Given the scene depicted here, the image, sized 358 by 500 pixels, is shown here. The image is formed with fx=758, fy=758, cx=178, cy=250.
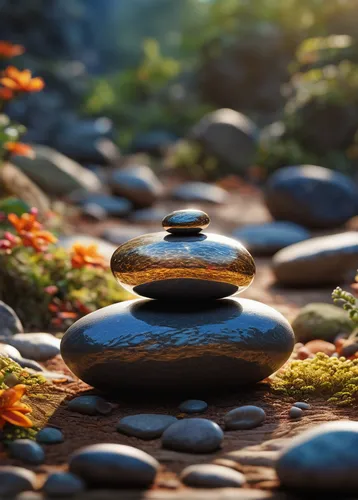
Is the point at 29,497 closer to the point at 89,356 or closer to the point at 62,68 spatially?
the point at 89,356

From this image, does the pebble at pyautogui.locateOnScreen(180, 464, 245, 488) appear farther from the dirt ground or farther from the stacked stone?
the stacked stone

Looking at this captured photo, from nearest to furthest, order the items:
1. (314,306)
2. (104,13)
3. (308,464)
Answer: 1. (308,464)
2. (314,306)
3. (104,13)

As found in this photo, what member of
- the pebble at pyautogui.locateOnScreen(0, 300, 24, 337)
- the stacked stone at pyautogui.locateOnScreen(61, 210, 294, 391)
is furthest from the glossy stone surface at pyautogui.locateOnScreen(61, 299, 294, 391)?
the pebble at pyautogui.locateOnScreen(0, 300, 24, 337)

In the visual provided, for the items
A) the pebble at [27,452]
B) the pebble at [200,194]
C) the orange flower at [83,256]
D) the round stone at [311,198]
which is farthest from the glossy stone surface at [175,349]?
the pebble at [200,194]

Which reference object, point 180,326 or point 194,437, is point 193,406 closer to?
→ point 180,326

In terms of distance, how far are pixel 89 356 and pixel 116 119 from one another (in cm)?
1582

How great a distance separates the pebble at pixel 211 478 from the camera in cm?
305

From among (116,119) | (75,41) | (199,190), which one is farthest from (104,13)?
(199,190)

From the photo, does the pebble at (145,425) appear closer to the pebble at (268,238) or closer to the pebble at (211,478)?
the pebble at (211,478)

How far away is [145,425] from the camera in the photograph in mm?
3832

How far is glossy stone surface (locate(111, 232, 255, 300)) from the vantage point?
4344 millimetres

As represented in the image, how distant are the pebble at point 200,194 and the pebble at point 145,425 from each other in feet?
29.4

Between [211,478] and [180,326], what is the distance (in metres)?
1.30

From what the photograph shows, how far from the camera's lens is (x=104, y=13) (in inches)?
1241
